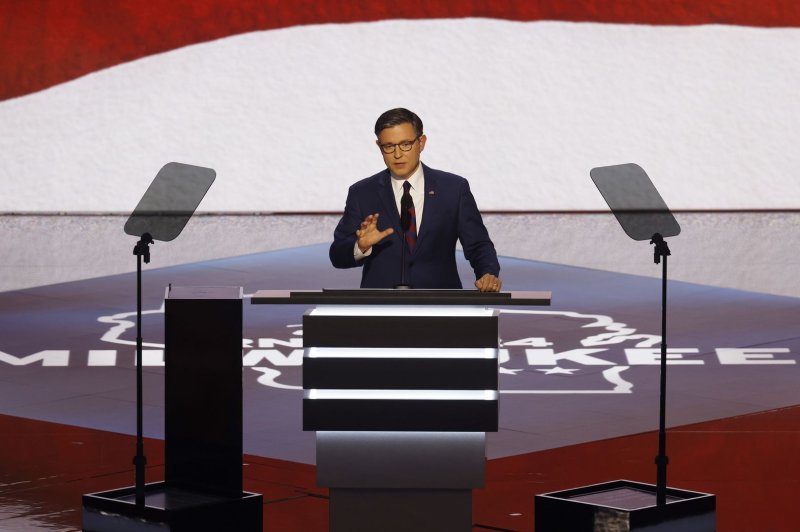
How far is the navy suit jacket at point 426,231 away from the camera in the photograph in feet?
14.6

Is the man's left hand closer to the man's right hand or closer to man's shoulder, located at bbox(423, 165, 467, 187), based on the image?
the man's right hand

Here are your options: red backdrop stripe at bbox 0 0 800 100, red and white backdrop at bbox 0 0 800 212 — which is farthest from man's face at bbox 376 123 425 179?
red backdrop stripe at bbox 0 0 800 100

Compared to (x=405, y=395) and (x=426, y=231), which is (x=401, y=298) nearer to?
(x=405, y=395)

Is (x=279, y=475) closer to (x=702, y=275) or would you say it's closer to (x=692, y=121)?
(x=702, y=275)

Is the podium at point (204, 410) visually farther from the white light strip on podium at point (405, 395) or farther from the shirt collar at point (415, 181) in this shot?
the shirt collar at point (415, 181)

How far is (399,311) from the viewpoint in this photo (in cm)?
395

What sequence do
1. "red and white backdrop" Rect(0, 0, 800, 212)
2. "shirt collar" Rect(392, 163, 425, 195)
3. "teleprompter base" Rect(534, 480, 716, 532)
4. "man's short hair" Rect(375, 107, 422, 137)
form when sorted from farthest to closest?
"red and white backdrop" Rect(0, 0, 800, 212) < "shirt collar" Rect(392, 163, 425, 195) < "man's short hair" Rect(375, 107, 422, 137) < "teleprompter base" Rect(534, 480, 716, 532)

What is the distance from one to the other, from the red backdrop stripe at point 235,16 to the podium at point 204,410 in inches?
411

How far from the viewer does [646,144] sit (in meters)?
14.2

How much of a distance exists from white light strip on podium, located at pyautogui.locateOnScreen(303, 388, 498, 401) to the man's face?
0.69 meters

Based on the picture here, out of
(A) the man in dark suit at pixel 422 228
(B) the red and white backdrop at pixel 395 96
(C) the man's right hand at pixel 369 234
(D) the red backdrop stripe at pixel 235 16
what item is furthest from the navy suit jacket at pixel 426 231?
(D) the red backdrop stripe at pixel 235 16

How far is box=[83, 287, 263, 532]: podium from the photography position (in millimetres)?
4160

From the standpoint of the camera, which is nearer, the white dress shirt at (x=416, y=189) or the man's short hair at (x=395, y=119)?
the man's short hair at (x=395, y=119)

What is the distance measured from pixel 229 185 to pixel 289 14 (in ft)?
5.98
